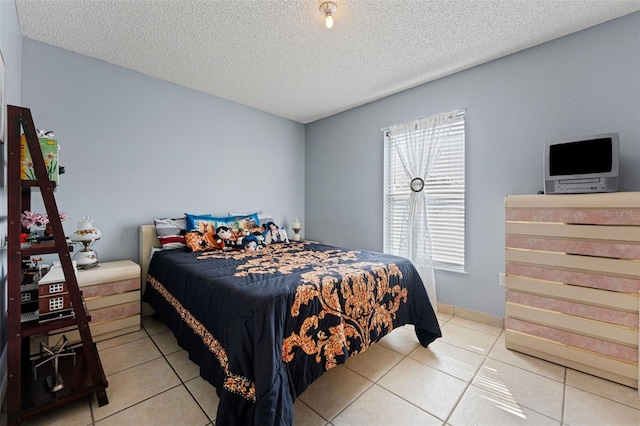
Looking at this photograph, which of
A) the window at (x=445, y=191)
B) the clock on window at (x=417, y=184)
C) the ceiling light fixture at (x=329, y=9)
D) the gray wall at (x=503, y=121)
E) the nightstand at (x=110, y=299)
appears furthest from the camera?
the clock on window at (x=417, y=184)

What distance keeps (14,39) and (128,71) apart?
36.1 inches

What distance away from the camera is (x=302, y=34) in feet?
7.29

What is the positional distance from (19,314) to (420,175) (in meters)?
3.29

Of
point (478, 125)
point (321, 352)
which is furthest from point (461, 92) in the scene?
point (321, 352)

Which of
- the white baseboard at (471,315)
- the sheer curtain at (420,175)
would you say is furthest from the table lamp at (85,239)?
the white baseboard at (471,315)

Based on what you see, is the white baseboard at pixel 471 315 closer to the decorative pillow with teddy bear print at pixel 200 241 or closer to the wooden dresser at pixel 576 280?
the wooden dresser at pixel 576 280

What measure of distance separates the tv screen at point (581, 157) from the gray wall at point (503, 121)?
0.30 metres

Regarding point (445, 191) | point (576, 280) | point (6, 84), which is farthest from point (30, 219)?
point (576, 280)

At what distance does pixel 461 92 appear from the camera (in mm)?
2830

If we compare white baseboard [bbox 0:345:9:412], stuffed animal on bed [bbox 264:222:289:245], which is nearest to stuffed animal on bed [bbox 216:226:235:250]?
stuffed animal on bed [bbox 264:222:289:245]

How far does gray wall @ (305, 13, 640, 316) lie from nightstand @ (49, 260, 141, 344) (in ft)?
8.51

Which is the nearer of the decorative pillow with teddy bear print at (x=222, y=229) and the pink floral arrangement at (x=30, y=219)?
the pink floral arrangement at (x=30, y=219)

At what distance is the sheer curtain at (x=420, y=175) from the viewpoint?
295cm

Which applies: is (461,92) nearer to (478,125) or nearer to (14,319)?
(478,125)
